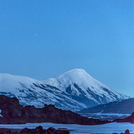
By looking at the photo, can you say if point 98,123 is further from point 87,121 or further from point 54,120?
point 54,120

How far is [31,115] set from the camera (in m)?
56.1

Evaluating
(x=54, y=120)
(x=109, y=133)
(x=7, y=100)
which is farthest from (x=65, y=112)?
(x=109, y=133)

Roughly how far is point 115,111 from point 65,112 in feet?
309

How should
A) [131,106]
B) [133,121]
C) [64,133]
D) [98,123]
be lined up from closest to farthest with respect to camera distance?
[64,133] < [133,121] < [98,123] < [131,106]

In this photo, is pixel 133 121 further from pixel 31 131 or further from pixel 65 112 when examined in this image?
pixel 31 131

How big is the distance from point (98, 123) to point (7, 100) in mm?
17134

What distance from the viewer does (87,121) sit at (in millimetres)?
58625

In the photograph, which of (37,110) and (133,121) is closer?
(133,121)

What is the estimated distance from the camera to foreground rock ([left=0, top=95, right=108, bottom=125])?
52.8 m

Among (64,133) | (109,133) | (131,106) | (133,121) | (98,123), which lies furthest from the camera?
(131,106)

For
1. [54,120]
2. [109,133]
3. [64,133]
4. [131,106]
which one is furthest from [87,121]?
[131,106]

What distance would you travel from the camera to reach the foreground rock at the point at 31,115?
52.8m

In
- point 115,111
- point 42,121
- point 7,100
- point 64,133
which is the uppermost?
point 115,111

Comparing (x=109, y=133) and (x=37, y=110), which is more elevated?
(x=37, y=110)
